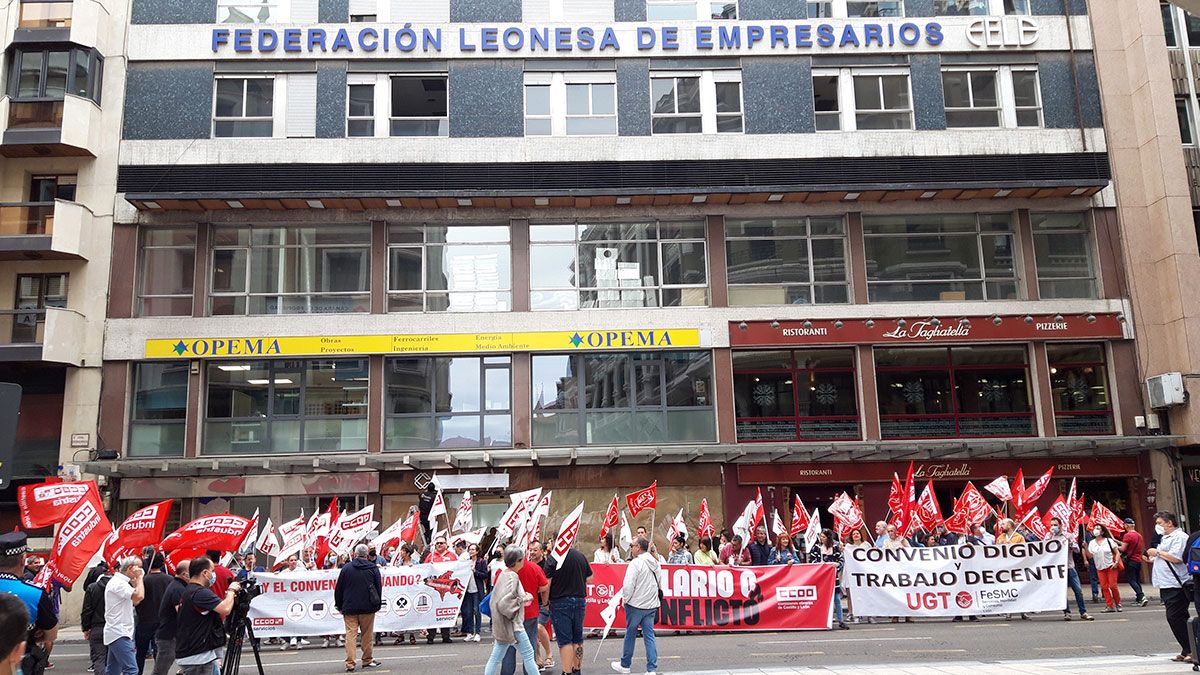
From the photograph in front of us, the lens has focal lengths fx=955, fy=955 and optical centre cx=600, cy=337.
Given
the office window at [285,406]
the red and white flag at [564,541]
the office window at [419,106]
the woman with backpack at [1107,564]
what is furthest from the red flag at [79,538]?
the woman with backpack at [1107,564]

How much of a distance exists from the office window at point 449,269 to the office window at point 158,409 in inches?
240

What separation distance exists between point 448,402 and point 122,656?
1525 cm

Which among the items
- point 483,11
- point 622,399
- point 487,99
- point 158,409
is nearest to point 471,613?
point 622,399

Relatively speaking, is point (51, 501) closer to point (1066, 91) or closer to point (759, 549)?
point (759, 549)

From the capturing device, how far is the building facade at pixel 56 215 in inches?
990

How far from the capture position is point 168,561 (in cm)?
1541


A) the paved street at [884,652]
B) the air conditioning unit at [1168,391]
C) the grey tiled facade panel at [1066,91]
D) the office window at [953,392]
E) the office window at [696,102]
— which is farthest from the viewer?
the grey tiled facade panel at [1066,91]

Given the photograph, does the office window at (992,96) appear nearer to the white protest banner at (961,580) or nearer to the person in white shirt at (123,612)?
the white protest banner at (961,580)

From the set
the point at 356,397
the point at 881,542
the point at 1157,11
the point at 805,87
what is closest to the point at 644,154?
the point at 805,87

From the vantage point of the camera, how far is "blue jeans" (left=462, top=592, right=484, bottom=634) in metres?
17.4

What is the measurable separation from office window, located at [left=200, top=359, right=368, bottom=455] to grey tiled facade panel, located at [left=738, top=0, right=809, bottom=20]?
15.0m

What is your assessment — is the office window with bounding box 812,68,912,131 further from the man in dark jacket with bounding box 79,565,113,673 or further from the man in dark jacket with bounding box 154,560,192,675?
the man in dark jacket with bounding box 154,560,192,675

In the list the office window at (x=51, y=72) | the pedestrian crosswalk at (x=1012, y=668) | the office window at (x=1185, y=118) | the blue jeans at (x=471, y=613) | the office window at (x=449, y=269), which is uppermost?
the office window at (x=51, y=72)

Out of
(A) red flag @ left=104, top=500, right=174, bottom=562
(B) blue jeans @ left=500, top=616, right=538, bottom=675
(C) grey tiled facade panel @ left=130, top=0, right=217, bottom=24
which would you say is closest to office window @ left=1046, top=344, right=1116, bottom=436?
(B) blue jeans @ left=500, top=616, right=538, bottom=675
